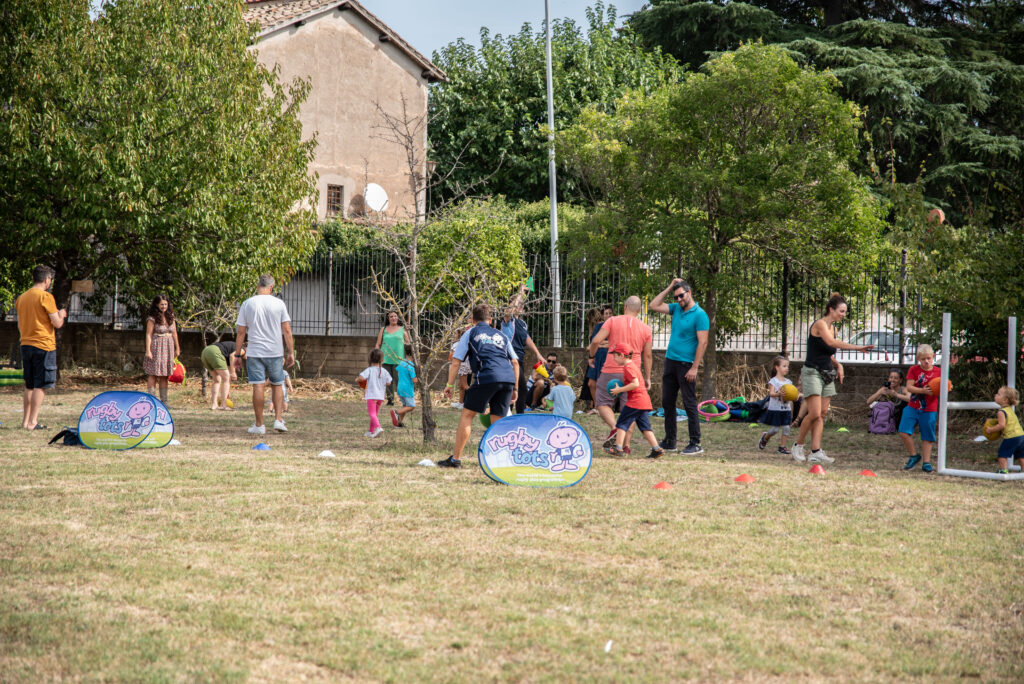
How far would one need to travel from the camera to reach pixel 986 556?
5.72 meters

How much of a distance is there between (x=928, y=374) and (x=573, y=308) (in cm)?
959

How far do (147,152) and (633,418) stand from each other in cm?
1110

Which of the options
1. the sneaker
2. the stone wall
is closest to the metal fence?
the stone wall

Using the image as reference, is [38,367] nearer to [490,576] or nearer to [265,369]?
[265,369]

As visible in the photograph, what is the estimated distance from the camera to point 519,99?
35.5 m

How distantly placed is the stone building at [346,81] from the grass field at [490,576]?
71.6 ft

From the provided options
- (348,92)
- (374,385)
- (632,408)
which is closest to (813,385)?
(632,408)

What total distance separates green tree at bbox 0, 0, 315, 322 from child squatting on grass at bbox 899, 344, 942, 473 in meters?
12.4

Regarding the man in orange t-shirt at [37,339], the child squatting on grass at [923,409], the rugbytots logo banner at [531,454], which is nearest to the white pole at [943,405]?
the child squatting on grass at [923,409]

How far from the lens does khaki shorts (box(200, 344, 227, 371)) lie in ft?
48.1

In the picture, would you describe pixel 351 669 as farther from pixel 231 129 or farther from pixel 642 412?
pixel 231 129

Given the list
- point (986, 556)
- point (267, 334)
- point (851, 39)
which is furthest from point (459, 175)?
point (986, 556)

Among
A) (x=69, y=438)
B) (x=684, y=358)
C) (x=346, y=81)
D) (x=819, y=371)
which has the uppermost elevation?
(x=346, y=81)

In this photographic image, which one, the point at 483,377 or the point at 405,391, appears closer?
the point at 483,377
